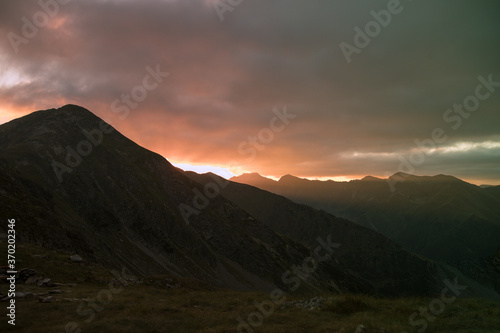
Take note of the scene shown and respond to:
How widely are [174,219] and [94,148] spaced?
4877 cm

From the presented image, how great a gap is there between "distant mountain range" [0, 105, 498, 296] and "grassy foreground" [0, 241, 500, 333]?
1601 inches

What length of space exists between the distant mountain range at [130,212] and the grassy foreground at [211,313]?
1601 inches

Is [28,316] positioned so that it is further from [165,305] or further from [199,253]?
[199,253]

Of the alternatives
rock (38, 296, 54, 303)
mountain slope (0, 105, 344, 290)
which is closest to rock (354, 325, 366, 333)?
rock (38, 296, 54, 303)

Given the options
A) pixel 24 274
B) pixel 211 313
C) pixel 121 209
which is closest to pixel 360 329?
pixel 211 313

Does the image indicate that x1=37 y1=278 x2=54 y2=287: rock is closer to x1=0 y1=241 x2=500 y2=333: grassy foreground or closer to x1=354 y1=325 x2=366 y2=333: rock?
x1=0 y1=241 x2=500 y2=333: grassy foreground

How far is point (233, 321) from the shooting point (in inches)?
677

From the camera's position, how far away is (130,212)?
4609 inches

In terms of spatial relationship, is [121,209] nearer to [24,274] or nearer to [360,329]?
[24,274]

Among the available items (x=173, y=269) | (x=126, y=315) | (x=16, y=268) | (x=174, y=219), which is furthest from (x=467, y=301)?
(x=174, y=219)

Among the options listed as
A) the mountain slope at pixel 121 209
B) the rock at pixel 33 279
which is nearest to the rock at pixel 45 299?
the rock at pixel 33 279

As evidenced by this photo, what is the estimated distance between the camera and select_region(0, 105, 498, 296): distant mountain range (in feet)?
269

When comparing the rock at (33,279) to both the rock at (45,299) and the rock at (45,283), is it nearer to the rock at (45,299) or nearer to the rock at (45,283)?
the rock at (45,283)

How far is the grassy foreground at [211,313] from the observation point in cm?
1537
